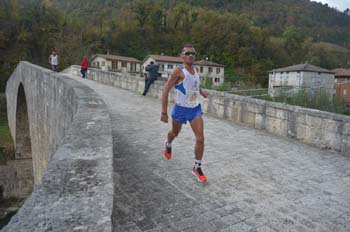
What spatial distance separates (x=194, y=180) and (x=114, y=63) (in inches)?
1787

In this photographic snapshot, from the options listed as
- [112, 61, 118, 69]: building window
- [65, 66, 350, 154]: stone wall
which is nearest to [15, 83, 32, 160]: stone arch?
[65, 66, 350, 154]: stone wall

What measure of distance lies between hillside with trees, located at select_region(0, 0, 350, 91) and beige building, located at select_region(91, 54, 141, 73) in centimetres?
251

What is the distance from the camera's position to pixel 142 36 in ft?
198

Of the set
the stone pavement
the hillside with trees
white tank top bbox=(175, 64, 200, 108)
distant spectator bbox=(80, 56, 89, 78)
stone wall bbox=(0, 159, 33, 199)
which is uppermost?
the hillside with trees

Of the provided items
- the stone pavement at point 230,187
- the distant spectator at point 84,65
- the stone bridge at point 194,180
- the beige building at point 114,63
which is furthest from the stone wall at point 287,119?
the beige building at point 114,63

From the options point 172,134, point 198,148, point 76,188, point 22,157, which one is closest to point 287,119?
point 172,134

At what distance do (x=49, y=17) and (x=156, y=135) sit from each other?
47.9 m

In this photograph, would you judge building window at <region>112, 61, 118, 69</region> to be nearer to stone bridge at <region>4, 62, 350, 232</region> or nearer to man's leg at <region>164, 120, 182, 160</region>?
stone bridge at <region>4, 62, 350, 232</region>

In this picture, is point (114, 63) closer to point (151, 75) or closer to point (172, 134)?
point (151, 75)

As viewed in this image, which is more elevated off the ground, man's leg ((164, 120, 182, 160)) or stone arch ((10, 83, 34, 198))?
man's leg ((164, 120, 182, 160))

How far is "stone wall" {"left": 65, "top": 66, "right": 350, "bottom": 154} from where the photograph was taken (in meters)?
5.01

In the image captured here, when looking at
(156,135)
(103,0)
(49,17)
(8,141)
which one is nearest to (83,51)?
(49,17)

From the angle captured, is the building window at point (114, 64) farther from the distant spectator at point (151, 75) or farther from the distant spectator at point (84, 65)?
the distant spectator at point (151, 75)

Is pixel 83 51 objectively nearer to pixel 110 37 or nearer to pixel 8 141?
pixel 110 37
